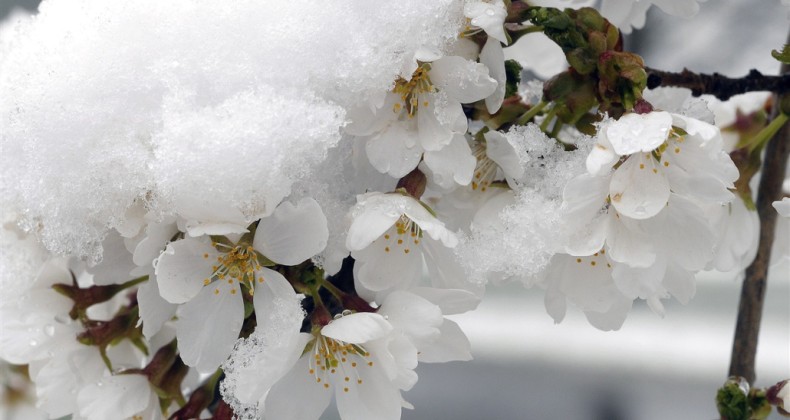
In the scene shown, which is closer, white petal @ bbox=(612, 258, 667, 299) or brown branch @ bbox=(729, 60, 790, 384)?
white petal @ bbox=(612, 258, 667, 299)

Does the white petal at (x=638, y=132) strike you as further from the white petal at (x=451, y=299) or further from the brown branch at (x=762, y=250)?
the brown branch at (x=762, y=250)

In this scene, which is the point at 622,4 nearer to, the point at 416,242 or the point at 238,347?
the point at 416,242

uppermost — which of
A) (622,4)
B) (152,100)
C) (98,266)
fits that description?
(622,4)

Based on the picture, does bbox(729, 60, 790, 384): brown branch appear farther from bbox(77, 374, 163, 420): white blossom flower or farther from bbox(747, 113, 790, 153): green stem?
bbox(77, 374, 163, 420): white blossom flower

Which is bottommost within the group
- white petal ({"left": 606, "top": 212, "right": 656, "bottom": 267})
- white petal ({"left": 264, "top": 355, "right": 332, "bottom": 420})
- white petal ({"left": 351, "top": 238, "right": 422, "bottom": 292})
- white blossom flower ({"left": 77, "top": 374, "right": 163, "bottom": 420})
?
white blossom flower ({"left": 77, "top": 374, "right": 163, "bottom": 420})

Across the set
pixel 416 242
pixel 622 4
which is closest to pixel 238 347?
pixel 416 242

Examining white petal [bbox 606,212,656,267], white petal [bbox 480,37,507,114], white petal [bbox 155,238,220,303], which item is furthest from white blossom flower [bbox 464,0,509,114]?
white petal [bbox 155,238,220,303]

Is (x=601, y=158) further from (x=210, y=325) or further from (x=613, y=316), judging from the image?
(x=210, y=325)
